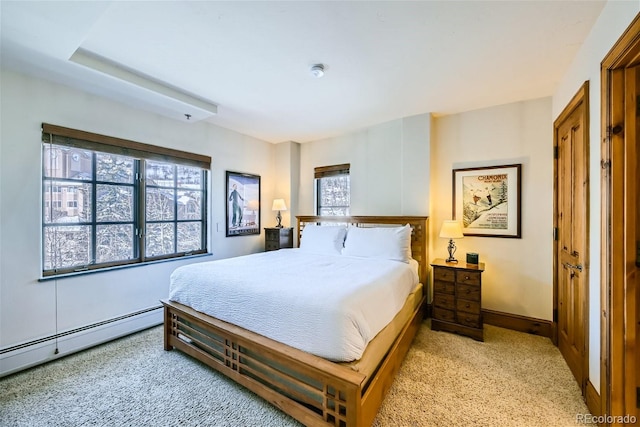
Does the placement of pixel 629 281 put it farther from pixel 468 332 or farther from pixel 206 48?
pixel 206 48

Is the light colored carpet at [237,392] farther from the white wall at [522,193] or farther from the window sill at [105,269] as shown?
the window sill at [105,269]

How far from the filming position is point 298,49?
2014mm

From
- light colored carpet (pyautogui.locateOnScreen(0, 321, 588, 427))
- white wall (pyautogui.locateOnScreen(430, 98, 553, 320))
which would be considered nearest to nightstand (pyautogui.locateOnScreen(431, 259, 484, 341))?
light colored carpet (pyautogui.locateOnScreen(0, 321, 588, 427))

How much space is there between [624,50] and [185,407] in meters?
3.44

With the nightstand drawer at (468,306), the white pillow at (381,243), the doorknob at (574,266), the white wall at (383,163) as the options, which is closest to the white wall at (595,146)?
the doorknob at (574,266)

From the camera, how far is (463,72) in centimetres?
234

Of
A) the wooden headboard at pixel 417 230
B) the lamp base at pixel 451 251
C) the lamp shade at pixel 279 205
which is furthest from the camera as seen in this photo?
the lamp shade at pixel 279 205

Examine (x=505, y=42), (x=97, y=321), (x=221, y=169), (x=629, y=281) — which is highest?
(x=505, y=42)

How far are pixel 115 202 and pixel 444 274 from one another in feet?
12.7

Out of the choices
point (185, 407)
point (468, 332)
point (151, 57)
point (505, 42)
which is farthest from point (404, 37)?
point (185, 407)

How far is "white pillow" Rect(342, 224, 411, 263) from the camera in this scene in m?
2.96

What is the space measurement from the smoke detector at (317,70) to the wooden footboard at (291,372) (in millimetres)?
2253

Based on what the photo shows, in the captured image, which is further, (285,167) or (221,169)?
(285,167)

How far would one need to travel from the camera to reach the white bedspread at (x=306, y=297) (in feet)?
5.02
